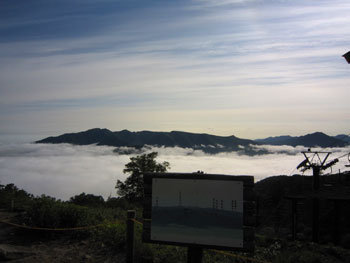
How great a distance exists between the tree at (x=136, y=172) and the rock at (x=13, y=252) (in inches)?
769

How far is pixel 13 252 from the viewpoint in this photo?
7.81 metres

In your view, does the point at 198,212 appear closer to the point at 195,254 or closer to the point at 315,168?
the point at 195,254

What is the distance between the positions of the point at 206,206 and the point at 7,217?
28.2 ft

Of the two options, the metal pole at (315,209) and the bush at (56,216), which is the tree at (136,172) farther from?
the bush at (56,216)

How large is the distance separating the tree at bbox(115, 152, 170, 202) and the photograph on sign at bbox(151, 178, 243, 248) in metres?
22.3

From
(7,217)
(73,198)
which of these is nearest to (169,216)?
(7,217)

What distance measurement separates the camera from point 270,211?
41.4 m

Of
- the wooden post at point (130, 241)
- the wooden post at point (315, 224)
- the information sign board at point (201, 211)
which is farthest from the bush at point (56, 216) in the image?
the wooden post at point (315, 224)

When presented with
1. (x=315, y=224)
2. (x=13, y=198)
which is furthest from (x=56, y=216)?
(x=315, y=224)

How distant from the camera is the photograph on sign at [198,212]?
5.39 m

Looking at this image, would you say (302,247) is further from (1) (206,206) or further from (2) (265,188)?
(2) (265,188)

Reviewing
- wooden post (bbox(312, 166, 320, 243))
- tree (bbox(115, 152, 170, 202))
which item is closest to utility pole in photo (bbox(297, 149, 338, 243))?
wooden post (bbox(312, 166, 320, 243))

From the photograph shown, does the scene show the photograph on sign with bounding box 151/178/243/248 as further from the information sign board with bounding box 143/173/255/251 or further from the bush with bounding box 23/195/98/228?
the bush with bounding box 23/195/98/228

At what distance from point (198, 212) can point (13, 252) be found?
198 inches
